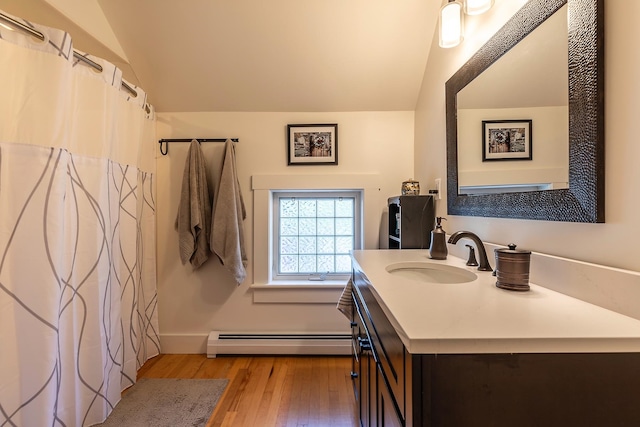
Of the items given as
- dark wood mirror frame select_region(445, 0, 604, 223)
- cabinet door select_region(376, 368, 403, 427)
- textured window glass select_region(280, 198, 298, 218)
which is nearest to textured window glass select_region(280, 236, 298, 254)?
textured window glass select_region(280, 198, 298, 218)

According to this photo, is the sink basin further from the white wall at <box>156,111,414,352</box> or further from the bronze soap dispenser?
the white wall at <box>156,111,414,352</box>

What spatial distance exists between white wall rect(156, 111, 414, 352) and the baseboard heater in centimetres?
7

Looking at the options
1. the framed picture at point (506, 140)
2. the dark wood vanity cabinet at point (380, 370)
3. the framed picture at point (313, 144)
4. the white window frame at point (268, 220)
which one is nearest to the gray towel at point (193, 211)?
the white window frame at point (268, 220)

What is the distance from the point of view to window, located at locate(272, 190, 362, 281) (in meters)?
2.21

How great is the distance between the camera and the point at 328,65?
70.1 inches

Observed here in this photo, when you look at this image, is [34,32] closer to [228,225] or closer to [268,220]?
[228,225]

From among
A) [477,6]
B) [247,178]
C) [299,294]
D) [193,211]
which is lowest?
[299,294]

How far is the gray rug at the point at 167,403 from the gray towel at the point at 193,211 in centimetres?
74

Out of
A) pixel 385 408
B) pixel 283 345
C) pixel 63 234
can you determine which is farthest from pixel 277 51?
pixel 283 345

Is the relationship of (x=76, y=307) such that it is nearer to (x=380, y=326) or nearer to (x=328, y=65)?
(x=380, y=326)

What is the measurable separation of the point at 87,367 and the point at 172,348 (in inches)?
30.7

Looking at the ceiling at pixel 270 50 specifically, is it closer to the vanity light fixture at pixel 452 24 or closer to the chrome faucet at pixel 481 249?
the vanity light fixture at pixel 452 24

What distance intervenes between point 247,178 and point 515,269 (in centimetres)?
172

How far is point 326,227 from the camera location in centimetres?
222
